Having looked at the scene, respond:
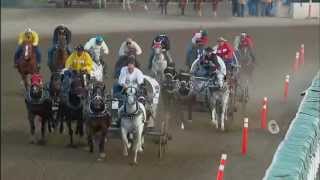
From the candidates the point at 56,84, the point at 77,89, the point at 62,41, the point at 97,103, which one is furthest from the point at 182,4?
the point at 97,103

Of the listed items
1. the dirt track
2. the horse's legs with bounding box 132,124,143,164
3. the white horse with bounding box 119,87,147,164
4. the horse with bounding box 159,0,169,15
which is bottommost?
the dirt track

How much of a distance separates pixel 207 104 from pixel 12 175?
16.0 feet

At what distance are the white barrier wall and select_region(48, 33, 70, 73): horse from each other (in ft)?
31.7

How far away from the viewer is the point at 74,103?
518 inches

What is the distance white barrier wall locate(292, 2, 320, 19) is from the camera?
76.4 feet

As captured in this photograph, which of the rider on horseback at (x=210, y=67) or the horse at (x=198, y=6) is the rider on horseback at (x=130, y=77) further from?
the horse at (x=198, y=6)

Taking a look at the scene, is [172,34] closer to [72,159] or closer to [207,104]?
[207,104]

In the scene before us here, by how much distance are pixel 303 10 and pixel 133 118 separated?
13037 mm

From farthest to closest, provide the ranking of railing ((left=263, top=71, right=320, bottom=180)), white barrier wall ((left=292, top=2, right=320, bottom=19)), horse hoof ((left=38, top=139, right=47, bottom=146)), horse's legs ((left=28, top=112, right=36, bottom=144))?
white barrier wall ((left=292, top=2, right=320, bottom=19)) < horse hoof ((left=38, top=139, right=47, bottom=146)) < horse's legs ((left=28, top=112, right=36, bottom=144)) < railing ((left=263, top=71, right=320, bottom=180))

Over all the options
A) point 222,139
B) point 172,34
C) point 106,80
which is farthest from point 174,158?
point 172,34

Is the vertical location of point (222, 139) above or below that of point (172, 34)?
below

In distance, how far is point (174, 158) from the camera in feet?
42.1

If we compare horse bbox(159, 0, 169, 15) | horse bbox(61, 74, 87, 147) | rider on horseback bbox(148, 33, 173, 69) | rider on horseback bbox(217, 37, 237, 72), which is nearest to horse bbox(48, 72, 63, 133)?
horse bbox(61, 74, 87, 147)

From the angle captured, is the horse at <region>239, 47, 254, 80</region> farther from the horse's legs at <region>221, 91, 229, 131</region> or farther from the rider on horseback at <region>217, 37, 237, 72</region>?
the horse's legs at <region>221, 91, 229, 131</region>
